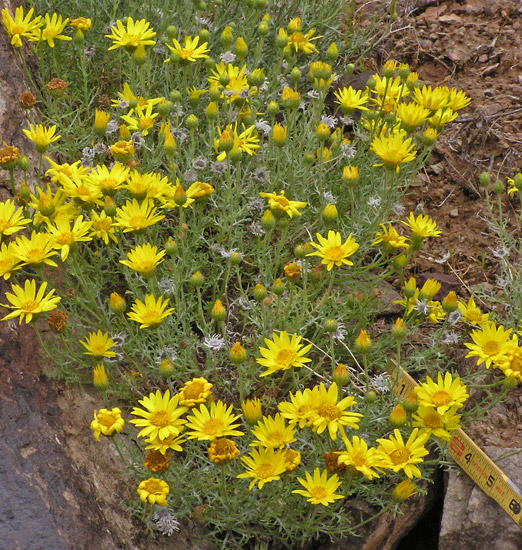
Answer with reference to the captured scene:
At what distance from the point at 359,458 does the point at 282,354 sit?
0.46 meters

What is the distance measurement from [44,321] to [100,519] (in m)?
0.97

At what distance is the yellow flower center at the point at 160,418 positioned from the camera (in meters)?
2.50

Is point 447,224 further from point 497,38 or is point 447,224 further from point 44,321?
point 44,321

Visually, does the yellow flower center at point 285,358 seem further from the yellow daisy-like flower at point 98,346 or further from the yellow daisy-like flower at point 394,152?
the yellow daisy-like flower at point 394,152

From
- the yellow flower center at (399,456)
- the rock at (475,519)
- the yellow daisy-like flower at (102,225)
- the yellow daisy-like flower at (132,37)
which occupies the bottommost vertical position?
the rock at (475,519)

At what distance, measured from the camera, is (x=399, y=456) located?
2.52 metres

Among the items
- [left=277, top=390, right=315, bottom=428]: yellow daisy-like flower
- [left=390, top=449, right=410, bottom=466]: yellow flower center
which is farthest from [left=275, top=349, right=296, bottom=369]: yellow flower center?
[left=390, top=449, right=410, bottom=466]: yellow flower center

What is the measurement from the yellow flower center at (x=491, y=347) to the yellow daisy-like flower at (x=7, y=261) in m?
1.75

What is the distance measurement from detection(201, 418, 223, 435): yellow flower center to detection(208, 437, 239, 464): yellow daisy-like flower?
48 mm

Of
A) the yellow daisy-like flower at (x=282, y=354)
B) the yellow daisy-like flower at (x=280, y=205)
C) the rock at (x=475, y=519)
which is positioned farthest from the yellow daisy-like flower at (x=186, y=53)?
the rock at (x=475, y=519)

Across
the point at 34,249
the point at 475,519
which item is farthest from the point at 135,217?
the point at 475,519

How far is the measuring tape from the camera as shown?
2715 millimetres

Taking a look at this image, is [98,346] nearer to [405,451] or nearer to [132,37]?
[405,451]

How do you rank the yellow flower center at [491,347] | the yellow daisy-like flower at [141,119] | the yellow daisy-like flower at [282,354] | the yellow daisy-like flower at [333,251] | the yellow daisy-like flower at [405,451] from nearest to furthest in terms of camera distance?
the yellow daisy-like flower at [405,451] → the yellow daisy-like flower at [282,354] → the yellow flower center at [491,347] → the yellow daisy-like flower at [333,251] → the yellow daisy-like flower at [141,119]
